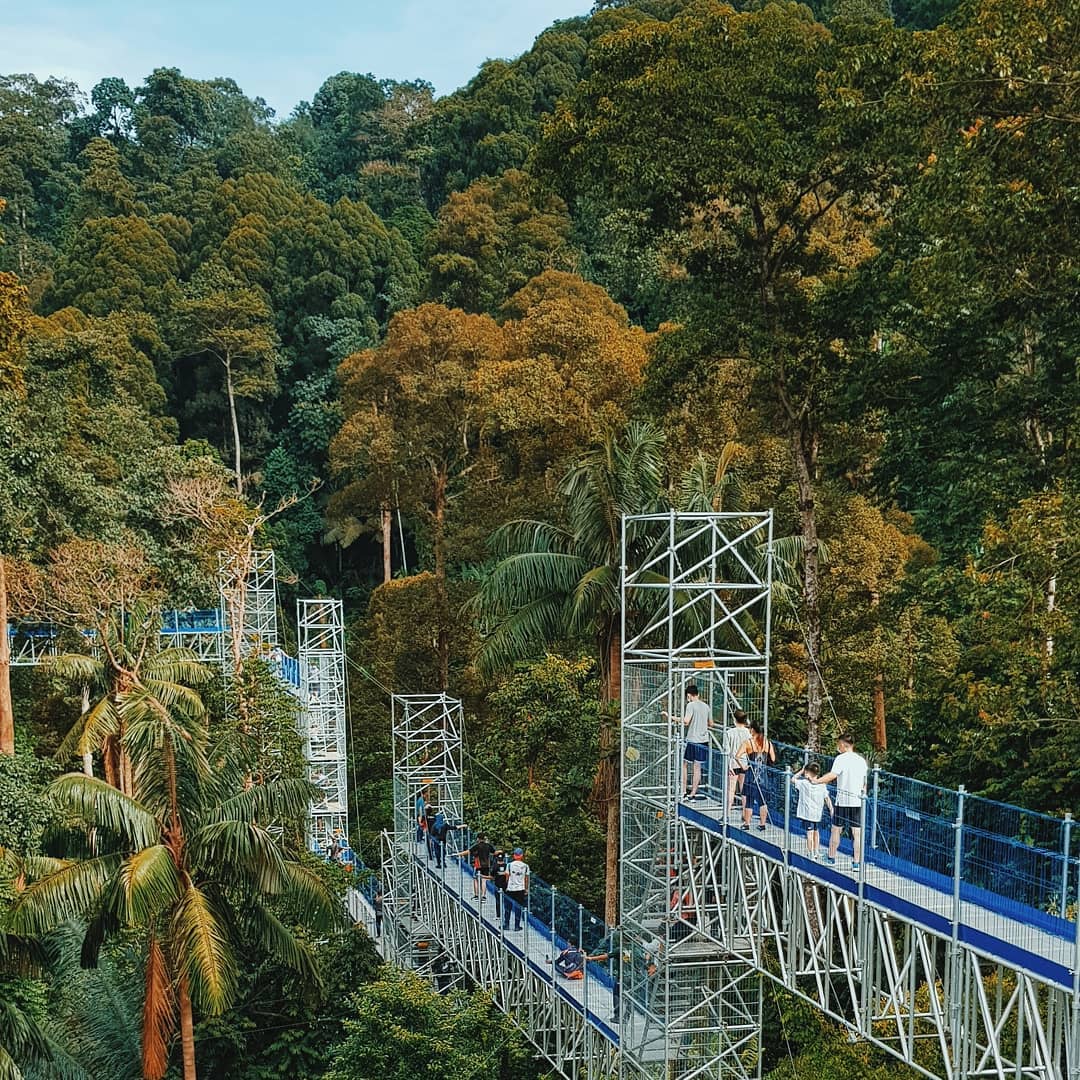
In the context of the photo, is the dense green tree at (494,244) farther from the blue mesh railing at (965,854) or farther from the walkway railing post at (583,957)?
the blue mesh railing at (965,854)

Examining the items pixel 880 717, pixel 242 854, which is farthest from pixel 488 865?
pixel 880 717

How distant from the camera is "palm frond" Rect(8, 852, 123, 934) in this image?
1353cm

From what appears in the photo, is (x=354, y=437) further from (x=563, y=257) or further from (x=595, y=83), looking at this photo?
(x=595, y=83)

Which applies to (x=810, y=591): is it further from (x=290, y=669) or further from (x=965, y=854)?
(x=290, y=669)

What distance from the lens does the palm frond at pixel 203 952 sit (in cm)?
1351

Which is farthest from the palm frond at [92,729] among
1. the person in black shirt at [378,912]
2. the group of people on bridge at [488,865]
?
the person in black shirt at [378,912]

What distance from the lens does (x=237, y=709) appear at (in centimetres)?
2191

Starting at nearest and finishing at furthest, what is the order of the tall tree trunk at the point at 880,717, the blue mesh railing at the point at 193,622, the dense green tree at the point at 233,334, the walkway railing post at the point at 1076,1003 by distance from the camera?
1. the walkway railing post at the point at 1076,1003
2. the tall tree trunk at the point at 880,717
3. the blue mesh railing at the point at 193,622
4. the dense green tree at the point at 233,334

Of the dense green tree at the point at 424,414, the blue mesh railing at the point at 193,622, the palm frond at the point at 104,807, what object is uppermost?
the dense green tree at the point at 424,414

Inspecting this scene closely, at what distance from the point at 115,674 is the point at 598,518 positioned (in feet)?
35.3

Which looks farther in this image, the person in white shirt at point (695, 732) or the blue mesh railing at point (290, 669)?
the blue mesh railing at point (290, 669)

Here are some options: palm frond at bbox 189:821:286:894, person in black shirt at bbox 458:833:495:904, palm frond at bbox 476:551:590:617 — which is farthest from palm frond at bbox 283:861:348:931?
palm frond at bbox 476:551:590:617

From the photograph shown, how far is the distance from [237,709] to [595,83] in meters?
11.8

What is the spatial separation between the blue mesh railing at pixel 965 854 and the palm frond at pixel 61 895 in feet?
23.6
